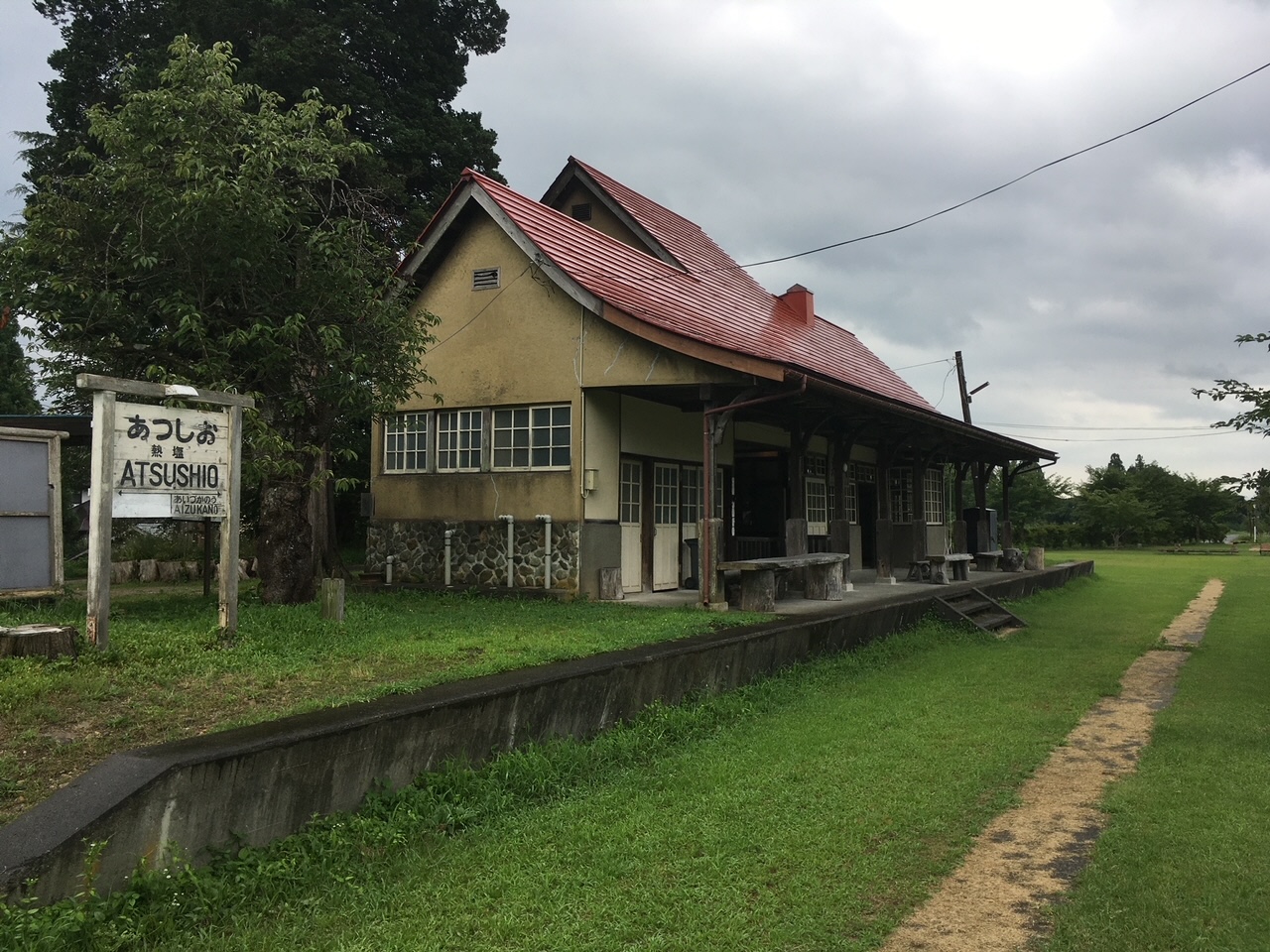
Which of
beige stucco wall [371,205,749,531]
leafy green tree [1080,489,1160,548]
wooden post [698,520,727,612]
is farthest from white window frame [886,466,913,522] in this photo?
leafy green tree [1080,489,1160,548]

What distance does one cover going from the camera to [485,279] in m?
12.9

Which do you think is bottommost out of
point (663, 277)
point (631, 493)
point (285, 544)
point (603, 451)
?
point (285, 544)

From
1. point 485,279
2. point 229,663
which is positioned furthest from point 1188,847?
point 485,279

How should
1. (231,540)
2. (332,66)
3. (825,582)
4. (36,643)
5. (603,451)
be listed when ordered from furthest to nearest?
(332,66)
(825,582)
(603,451)
(231,540)
(36,643)

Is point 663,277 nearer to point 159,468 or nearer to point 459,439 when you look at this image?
point 459,439

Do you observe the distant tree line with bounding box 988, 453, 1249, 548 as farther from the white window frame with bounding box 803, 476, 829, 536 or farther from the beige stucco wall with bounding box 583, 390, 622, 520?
the beige stucco wall with bounding box 583, 390, 622, 520

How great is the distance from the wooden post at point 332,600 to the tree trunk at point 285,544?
1741 mm

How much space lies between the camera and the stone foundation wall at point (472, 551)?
12016mm

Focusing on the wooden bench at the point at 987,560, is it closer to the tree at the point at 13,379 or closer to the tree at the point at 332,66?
the tree at the point at 332,66

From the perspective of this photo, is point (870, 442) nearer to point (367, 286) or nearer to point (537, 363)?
point (537, 363)

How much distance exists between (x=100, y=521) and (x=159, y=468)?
563 millimetres

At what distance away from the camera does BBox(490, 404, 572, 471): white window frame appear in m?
12.3

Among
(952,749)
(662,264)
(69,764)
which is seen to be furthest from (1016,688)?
(662,264)

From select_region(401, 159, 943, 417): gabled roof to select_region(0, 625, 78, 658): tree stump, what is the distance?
22.9 ft
